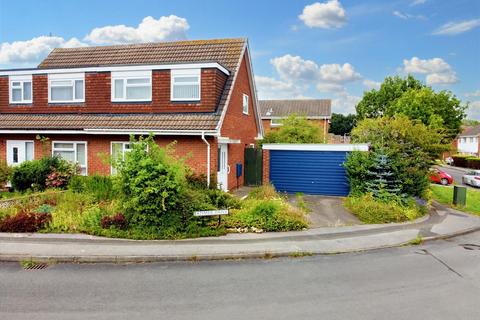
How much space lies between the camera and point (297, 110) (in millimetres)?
46688

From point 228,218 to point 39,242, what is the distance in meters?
4.76

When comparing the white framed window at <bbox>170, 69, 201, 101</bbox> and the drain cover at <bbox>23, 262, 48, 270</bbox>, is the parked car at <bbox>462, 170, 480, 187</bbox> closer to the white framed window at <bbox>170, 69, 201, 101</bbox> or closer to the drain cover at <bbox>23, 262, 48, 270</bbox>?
the white framed window at <bbox>170, 69, 201, 101</bbox>

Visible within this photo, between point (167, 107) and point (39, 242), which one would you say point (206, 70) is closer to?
point (167, 107)

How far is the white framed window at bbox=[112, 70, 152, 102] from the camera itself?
15.8 metres

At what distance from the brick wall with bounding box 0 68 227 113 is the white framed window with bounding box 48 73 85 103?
0.22m

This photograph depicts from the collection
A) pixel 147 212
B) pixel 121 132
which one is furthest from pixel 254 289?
pixel 121 132

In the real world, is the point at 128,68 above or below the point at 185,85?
above

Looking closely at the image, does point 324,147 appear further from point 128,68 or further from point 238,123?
point 128,68

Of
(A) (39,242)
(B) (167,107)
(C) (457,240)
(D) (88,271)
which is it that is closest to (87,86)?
(B) (167,107)

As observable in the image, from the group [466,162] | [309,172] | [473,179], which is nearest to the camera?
[309,172]

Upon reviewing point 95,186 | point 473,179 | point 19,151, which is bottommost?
point 473,179

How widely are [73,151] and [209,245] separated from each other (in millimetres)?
9928

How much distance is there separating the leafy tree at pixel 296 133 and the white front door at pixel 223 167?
6704 mm

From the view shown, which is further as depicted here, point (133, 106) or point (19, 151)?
point (19, 151)
